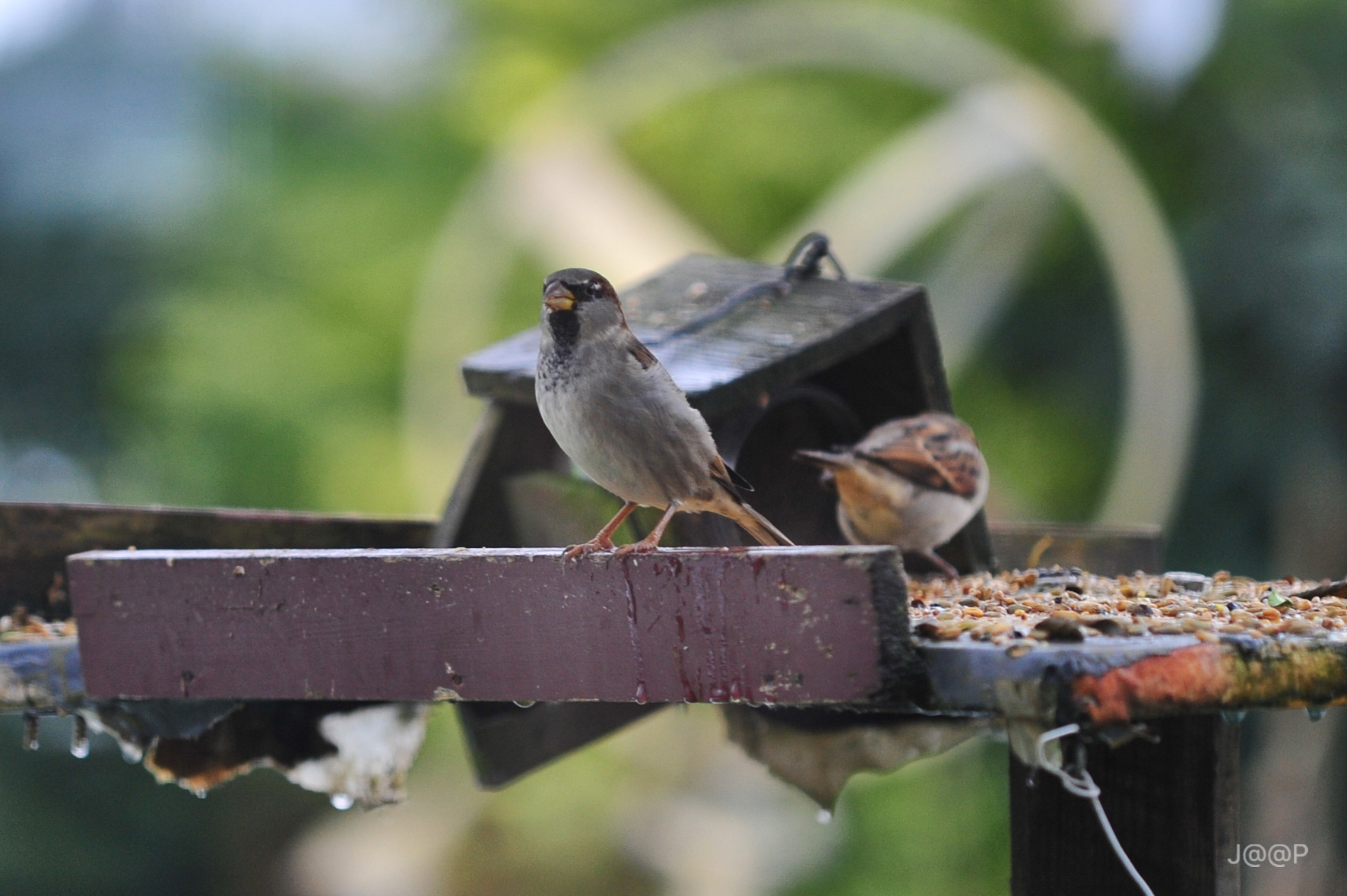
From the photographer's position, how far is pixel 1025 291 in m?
6.36

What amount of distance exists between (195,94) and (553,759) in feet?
16.2

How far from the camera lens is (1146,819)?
177cm

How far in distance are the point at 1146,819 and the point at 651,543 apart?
0.74 metres

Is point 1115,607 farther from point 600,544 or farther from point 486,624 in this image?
point 486,624

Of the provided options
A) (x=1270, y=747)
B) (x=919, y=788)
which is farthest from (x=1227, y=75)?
(x=919, y=788)

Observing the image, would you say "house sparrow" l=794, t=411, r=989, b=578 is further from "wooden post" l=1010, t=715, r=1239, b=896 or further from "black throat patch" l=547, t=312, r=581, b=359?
"wooden post" l=1010, t=715, r=1239, b=896

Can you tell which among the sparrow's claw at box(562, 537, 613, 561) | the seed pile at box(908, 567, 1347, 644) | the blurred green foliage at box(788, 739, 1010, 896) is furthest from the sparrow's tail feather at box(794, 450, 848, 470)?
the blurred green foliage at box(788, 739, 1010, 896)

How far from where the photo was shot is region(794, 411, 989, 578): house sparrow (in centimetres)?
288

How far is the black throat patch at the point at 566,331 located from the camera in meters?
2.17

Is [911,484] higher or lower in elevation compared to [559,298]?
lower

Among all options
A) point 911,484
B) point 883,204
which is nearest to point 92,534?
point 911,484

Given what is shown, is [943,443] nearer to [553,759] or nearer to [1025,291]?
[553,759]

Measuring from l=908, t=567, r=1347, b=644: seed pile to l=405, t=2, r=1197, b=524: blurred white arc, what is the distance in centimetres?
276

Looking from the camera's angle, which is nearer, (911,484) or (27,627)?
(27,627)
